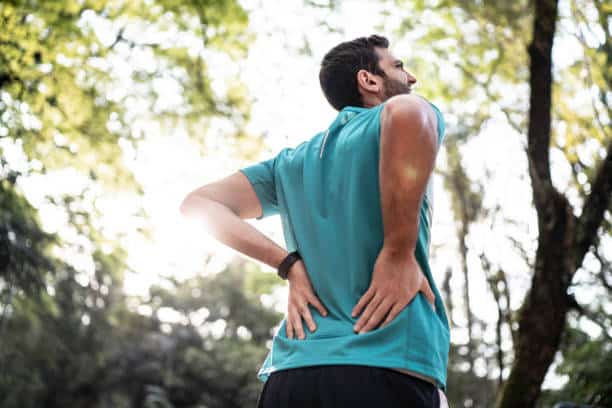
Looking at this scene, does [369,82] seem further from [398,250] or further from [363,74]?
[398,250]

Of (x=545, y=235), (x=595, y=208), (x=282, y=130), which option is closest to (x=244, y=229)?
(x=545, y=235)

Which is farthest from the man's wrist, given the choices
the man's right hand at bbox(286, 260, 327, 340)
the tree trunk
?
the tree trunk

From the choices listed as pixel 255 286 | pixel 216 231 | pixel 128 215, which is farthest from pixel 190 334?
pixel 216 231

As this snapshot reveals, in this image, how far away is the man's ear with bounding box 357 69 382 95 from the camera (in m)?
1.81

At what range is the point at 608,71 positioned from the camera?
4586mm

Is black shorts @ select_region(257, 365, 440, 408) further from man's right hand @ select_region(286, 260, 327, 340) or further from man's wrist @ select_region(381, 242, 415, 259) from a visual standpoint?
man's wrist @ select_region(381, 242, 415, 259)

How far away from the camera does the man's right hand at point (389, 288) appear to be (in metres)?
1.35

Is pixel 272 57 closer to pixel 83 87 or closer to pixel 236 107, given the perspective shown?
pixel 236 107

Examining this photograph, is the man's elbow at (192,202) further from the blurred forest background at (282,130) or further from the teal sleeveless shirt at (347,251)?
the blurred forest background at (282,130)

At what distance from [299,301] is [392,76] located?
27.4 inches

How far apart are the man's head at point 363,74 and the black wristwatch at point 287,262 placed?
0.50 meters

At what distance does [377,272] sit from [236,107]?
279 inches

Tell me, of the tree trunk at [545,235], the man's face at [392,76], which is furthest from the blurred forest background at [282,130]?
the man's face at [392,76]

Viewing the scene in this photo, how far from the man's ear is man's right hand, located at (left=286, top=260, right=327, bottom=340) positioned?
54cm
